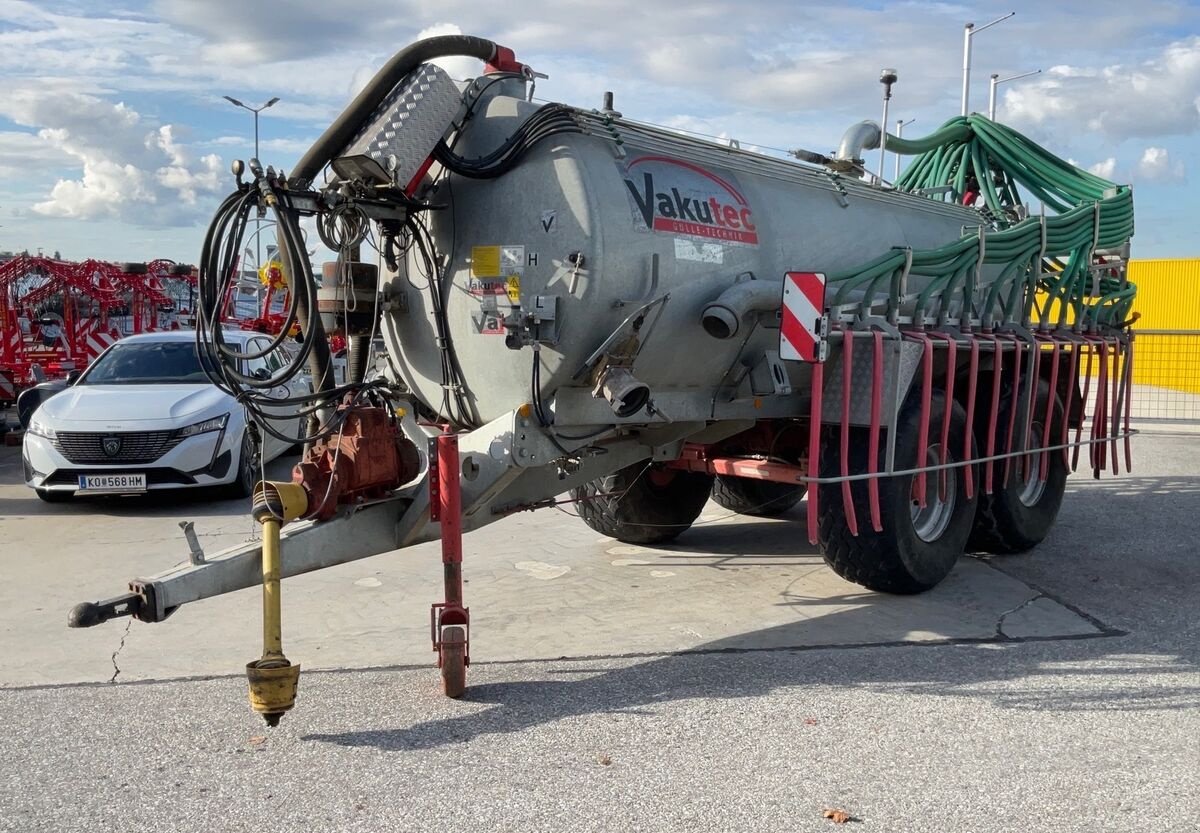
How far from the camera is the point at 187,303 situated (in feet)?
68.1

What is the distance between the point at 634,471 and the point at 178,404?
4.41 meters

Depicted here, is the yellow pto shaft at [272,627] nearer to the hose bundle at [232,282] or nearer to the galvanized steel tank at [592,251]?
the hose bundle at [232,282]

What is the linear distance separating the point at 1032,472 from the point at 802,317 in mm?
3200

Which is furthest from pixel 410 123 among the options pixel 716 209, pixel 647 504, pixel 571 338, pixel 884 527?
pixel 647 504

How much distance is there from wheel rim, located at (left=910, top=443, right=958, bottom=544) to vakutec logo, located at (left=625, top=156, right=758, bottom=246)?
1881 mm

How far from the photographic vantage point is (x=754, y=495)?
904 cm

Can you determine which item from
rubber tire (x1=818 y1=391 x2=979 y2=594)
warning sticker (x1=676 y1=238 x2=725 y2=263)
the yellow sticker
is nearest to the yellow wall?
rubber tire (x1=818 y1=391 x2=979 y2=594)

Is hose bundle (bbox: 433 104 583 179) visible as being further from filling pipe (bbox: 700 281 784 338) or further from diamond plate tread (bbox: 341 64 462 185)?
filling pipe (bbox: 700 281 784 338)

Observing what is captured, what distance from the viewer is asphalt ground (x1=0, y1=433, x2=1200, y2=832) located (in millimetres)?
3762

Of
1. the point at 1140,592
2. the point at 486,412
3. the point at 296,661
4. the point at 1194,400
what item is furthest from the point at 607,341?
the point at 1194,400

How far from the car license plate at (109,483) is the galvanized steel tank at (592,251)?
4201 millimetres

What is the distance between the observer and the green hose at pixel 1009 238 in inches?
261

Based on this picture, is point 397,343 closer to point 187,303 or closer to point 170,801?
point 170,801

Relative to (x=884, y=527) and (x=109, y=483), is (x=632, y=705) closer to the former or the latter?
(x=884, y=527)
